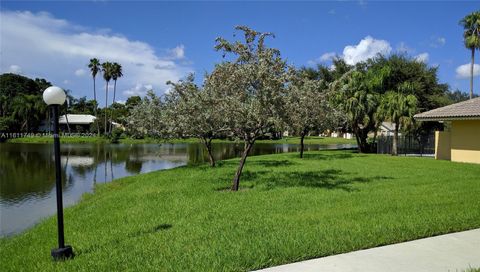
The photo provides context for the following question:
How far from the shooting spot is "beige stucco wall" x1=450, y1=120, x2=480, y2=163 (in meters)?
Answer: 22.6

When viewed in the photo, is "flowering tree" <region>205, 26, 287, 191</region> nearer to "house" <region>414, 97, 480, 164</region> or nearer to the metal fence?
"house" <region>414, 97, 480, 164</region>

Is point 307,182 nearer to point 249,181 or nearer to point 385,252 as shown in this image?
point 249,181

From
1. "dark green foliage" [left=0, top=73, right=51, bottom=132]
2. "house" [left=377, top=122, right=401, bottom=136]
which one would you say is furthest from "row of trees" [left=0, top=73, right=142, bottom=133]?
"house" [left=377, top=122, right=401, bottom=136]

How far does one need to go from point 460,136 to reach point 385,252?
20.3m

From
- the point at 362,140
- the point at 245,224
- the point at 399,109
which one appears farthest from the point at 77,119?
the point at 245,224

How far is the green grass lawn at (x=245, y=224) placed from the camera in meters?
6.28

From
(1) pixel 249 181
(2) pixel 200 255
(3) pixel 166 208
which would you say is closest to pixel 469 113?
(1) pixel 249 181

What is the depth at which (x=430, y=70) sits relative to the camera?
43.1 metres

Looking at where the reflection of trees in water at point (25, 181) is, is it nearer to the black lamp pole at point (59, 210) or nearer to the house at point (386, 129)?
the black lamp pole at point (59, 210)

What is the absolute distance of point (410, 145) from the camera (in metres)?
32.7

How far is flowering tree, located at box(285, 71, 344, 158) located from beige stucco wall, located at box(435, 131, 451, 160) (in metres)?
6.77

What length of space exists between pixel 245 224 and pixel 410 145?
92.0 feet

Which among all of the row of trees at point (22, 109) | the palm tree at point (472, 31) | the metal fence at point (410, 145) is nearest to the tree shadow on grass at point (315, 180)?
the metal fence at point (410, 145)

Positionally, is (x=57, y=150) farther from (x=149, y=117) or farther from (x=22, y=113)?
(x=22, y=113)
